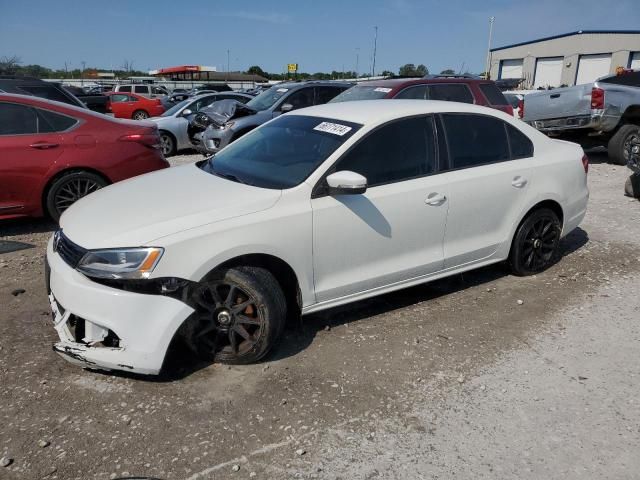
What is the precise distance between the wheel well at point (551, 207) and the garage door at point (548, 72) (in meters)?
49.2

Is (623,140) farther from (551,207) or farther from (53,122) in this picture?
(53,122)

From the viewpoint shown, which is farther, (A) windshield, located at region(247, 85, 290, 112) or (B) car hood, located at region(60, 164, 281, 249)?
(A) windshield, located at region(247, 85, 290, 112)

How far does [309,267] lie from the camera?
348 centimetres

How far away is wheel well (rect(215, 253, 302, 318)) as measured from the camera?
3.27m

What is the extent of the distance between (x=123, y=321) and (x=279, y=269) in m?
1.01

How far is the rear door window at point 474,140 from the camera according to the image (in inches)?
165

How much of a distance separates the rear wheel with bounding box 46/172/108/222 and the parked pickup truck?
316 inches

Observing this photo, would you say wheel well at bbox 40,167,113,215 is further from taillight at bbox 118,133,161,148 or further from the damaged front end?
the damaged front end

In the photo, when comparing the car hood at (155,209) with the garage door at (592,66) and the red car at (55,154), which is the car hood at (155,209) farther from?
the garage door at (592,66)

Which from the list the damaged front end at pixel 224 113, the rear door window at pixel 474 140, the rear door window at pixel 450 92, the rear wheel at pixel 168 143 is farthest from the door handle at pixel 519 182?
the rear wheel at pixel 168 143

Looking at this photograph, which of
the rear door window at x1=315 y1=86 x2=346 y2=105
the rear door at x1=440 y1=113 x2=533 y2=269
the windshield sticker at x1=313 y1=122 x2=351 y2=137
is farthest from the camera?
the rear door window at x1=315 y1=86 x2=346 y2=105

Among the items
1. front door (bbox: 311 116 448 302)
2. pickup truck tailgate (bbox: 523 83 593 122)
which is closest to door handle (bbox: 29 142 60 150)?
front door (bbox: 311 116 448 302)

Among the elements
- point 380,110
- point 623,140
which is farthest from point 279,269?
point 623,140

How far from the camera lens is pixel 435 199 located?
3945 mm
